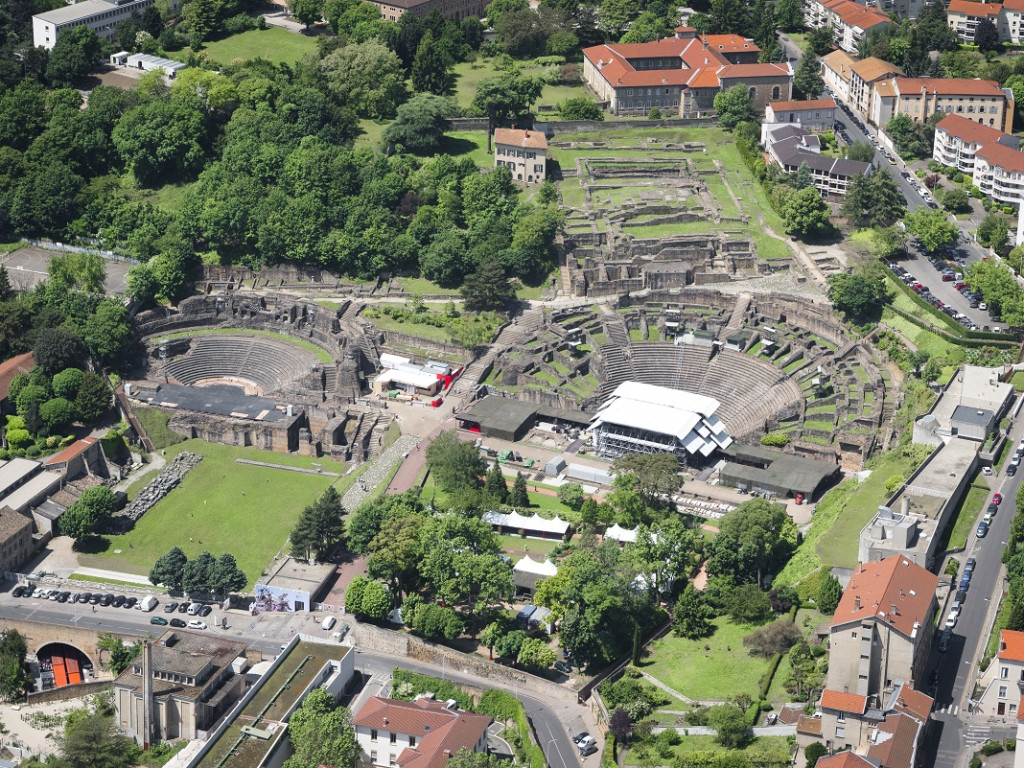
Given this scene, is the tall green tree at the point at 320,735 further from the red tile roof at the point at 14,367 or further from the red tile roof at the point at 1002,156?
the red tile roof at the point at 1002,156

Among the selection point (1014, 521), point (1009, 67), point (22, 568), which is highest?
point (1009, 67)

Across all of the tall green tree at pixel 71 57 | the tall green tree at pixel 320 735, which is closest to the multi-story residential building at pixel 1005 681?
the tall green tree at pixel 320 735

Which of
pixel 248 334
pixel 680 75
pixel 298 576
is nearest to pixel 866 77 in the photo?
pixel 680 75

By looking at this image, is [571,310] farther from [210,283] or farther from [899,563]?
[899,563]

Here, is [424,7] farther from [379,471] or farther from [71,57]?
[379,471]

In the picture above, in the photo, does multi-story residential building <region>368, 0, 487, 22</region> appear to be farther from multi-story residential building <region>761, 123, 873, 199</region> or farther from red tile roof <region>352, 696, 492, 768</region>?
red tile roof <region>352, 696, 492, 768</region>

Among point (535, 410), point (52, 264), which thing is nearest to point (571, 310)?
point (535, 410)

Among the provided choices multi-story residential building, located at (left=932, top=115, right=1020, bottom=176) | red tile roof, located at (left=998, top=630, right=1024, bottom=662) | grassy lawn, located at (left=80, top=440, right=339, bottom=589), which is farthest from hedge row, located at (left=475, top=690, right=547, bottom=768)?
multi-story residential building, located at (left=932, top=115, right=1020, bottom=176)
